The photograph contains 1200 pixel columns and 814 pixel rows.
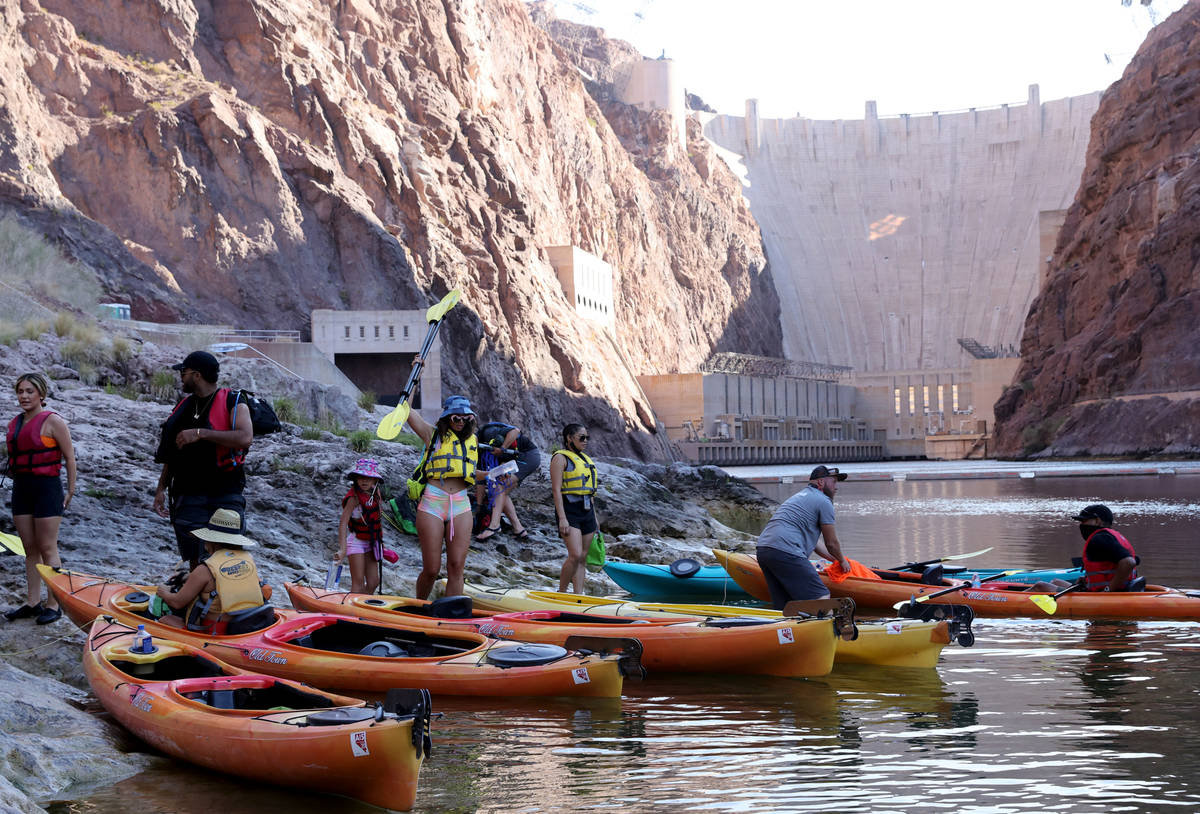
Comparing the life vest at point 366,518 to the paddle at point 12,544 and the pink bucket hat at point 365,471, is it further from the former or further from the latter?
the paddle at point 12,544

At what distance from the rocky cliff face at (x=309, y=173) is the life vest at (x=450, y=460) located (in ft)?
120

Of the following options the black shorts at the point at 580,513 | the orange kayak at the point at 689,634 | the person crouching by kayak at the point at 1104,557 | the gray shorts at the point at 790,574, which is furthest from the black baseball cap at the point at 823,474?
the person crouching by kayak at the point at 1104,557

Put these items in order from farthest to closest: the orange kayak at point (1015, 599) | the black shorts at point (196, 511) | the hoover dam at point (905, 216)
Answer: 1. the hoover dam at point (905, 216)
2. the orange kayak at point (1015, 599)
3. the black shorts at point (196, 511)

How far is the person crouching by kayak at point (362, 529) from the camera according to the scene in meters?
10.6

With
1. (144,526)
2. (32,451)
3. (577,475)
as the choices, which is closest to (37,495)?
(32,451)

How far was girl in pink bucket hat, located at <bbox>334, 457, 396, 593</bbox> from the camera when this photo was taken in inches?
419

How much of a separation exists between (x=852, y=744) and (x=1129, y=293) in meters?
62.1

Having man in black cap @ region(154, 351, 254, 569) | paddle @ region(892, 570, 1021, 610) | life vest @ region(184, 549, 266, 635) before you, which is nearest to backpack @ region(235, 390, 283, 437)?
man in black cap @ region(154, 351, 254, 569)

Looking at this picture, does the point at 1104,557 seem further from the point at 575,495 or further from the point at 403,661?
the point at 403,661

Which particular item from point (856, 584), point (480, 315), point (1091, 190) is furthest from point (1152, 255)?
point (856, 584)

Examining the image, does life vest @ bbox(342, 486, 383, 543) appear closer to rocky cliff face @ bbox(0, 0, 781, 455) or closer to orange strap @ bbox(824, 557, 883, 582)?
orange strap @ bbox(824, 557, 883, 582)

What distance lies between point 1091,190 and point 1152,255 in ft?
37.0

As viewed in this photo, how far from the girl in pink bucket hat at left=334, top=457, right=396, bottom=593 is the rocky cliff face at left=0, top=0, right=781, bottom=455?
3539 centimetres

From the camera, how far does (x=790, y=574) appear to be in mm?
9969
